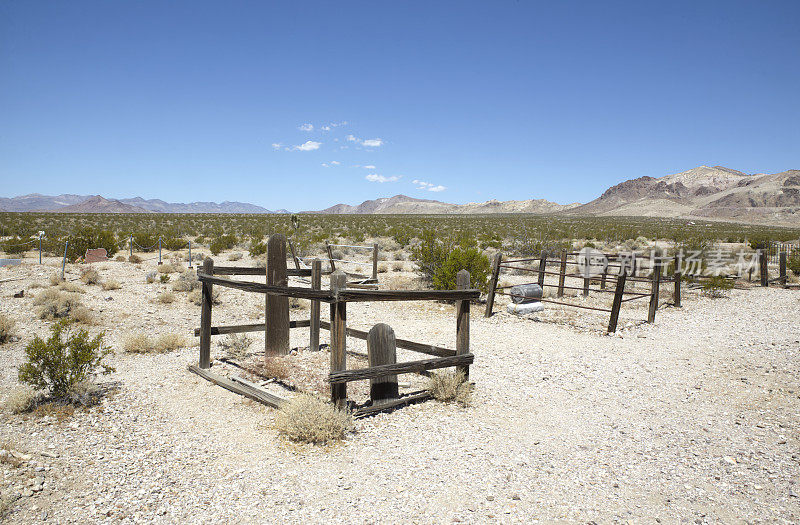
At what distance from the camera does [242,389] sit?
5.74m

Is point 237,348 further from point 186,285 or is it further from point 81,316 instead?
point 186,285

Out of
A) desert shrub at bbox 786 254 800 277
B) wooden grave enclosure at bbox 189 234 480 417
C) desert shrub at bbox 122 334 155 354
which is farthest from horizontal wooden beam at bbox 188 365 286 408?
desert shrub at bbox 786 254 800 277

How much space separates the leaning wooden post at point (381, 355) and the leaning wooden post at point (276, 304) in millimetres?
2114

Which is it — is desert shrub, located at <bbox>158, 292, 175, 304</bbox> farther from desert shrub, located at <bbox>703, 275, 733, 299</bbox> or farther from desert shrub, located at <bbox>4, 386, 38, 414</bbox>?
desert shrub, located at <bbox>703, 275, 733, 299</bbox>

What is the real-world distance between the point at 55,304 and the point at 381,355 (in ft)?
26.9

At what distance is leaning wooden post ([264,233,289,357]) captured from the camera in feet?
22.5

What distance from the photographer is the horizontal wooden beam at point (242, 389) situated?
5268 millimetres

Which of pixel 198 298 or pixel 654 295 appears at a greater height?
pixel 654 295

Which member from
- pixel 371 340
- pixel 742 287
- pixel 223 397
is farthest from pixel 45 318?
pixel 742 287

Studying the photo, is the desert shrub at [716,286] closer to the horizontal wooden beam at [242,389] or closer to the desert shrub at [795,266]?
the desert shrub at [795,266]

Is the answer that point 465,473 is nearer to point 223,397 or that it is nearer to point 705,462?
point 705,462

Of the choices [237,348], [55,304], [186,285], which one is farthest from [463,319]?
[186,285]

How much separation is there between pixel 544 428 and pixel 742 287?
14833 mm

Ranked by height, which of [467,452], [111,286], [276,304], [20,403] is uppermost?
[276,304]
